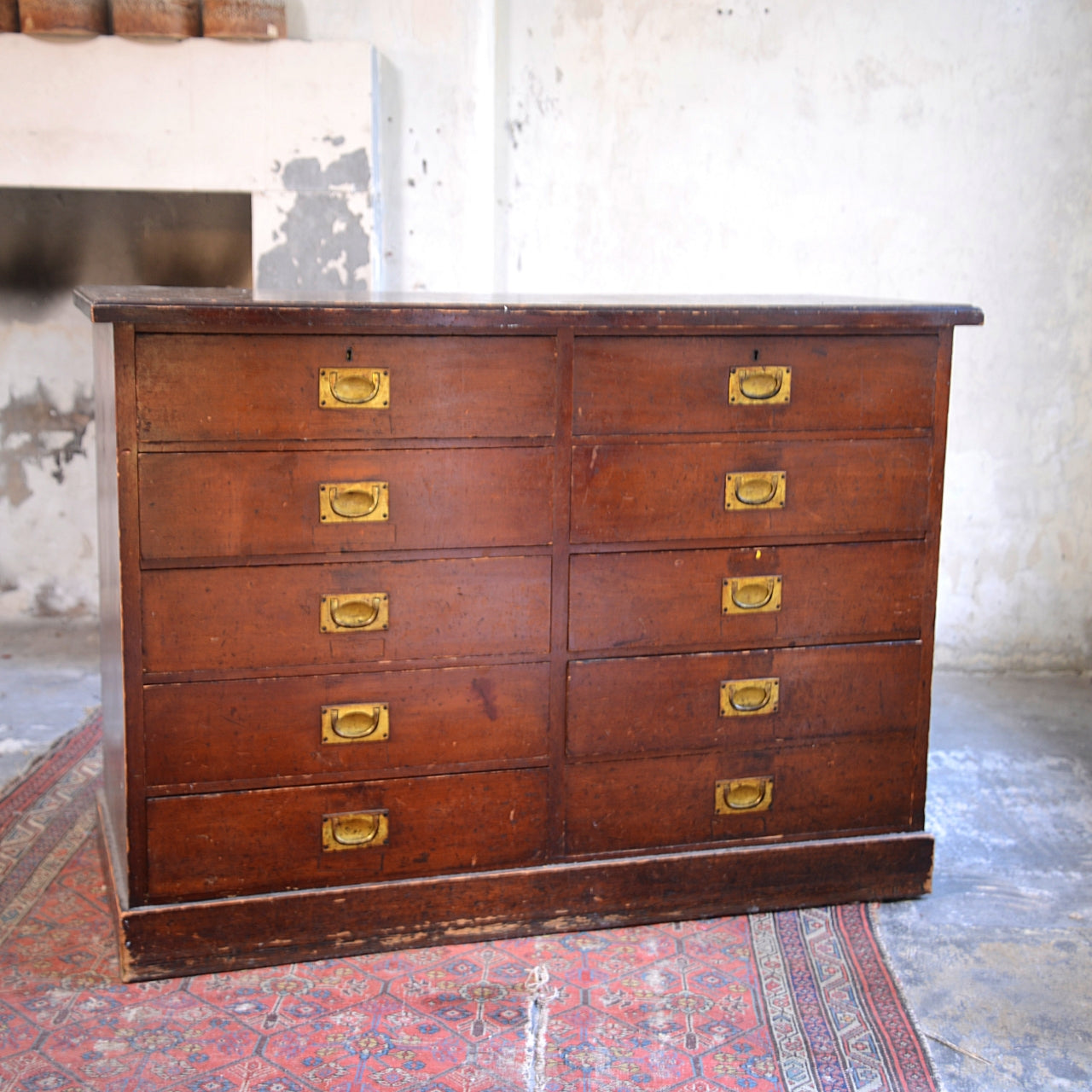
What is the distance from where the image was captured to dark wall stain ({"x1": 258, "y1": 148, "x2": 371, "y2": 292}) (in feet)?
11.6

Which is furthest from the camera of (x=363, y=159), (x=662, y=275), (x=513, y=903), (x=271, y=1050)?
(x=662, y=275)

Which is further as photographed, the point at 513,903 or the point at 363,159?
the point at 363,159

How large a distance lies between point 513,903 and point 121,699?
2.56 ft

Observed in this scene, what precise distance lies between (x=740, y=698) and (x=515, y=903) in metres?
0.55

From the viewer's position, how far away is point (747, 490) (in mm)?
2328

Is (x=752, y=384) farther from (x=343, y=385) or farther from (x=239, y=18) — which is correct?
(x=239, y=18)

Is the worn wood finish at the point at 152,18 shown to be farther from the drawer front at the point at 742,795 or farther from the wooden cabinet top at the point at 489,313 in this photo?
the drawer front at the point at 742,795

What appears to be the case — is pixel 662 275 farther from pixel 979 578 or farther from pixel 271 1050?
pixel 271 1050

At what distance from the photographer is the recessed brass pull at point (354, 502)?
215 cm

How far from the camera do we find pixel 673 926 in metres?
2.41

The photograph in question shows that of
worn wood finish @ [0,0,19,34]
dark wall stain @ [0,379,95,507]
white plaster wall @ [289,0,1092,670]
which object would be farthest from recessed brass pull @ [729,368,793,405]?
dark wall stain @ [0,379,95,507]

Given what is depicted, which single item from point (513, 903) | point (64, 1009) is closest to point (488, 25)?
point (513, 903)

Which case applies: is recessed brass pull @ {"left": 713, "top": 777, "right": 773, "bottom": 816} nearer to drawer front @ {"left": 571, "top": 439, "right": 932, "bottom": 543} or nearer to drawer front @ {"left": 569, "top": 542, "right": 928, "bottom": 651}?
drawer front @ {"left": 569, "top": 542, "right": 928, "bottom": 651}

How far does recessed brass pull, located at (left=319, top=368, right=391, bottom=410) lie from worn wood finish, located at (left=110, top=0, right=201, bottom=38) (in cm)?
182
